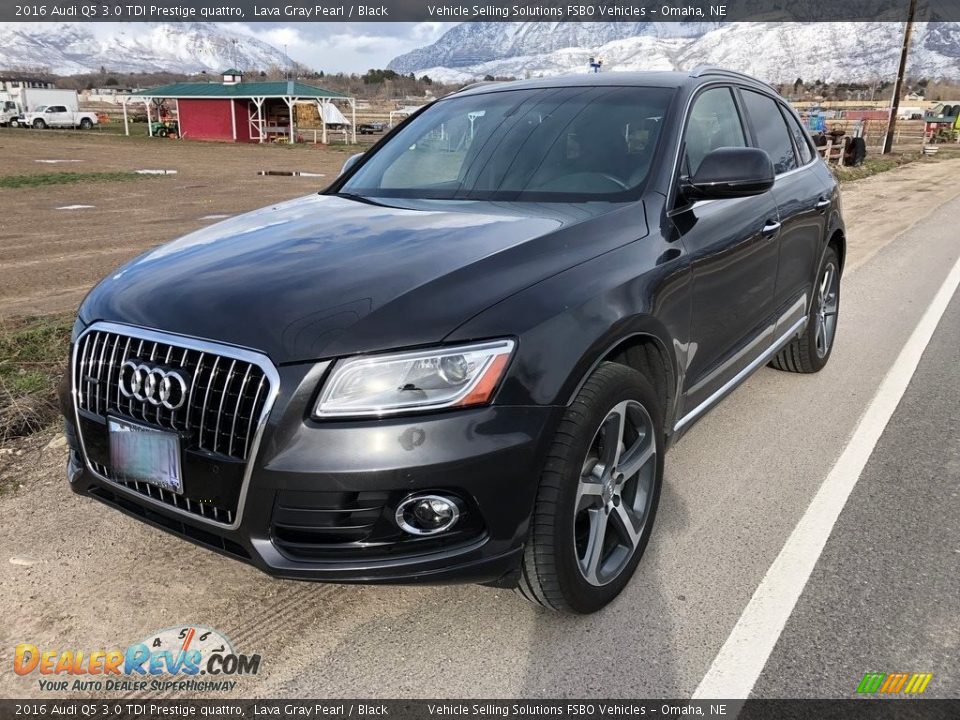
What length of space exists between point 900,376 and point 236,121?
47431 mm

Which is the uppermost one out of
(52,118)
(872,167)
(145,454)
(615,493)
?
(145,454)

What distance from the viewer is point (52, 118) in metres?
Answer: 58.2

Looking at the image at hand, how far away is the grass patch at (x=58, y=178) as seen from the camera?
18359 millimetres

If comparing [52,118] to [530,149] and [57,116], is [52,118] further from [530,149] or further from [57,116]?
[530,149]

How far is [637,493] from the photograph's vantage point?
2918 millimetres

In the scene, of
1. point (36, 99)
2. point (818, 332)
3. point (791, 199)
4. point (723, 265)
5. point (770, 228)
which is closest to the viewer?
point (723, 265)

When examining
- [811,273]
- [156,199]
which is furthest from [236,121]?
[811,273]

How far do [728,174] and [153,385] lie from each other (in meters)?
2.23

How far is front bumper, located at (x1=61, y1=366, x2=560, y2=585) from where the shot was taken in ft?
7.00

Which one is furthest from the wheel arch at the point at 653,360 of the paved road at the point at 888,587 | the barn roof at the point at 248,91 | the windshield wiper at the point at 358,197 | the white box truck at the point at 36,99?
the white box truck at the point at 36,99

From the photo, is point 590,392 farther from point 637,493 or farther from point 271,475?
point 271,475

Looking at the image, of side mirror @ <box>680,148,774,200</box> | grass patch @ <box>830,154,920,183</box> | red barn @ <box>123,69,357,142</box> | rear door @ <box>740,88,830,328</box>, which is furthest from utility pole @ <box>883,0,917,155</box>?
side mirror @ <box>680,148,774,200</box>

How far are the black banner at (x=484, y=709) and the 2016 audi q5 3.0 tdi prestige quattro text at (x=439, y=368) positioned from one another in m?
0.35

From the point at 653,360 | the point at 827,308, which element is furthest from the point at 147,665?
the point at 827,308
